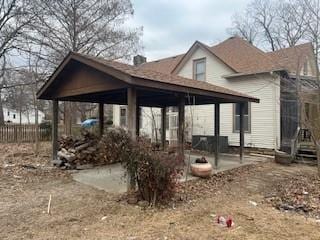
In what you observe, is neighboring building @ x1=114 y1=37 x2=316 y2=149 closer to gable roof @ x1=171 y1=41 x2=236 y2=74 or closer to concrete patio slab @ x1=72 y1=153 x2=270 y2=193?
gable roof @ x1=171 y1=41 x2=236 y2=74

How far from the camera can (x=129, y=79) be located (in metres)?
7.11

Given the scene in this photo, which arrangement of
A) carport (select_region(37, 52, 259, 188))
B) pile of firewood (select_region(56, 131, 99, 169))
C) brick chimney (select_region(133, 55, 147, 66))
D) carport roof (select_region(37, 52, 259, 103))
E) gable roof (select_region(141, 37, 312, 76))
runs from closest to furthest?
1. carport roof (select_region(37, 52, 259, 103))
2. carport (select_region(37, 52, 259, 188))
3. pile of firewood (select_region(56, 131, 99, 169))
4. gable roof (select_region(141, 37, 312, 76))
5. brick chimney (select_region(133, 55, 147, 66))

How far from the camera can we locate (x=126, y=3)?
25875mm

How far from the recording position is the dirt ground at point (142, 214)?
491 centimetres

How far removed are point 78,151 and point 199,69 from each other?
930cm

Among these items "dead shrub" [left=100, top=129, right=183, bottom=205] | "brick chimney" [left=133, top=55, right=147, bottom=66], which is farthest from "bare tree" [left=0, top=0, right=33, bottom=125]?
"dead shrub" [left=100, top=129, right=183, bottom=205]

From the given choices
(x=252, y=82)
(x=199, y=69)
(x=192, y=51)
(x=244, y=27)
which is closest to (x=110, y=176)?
(x=252, y=82)

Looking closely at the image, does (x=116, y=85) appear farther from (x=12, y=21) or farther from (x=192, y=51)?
(x=12, y=21)

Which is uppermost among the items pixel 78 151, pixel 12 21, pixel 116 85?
pixel 12 21

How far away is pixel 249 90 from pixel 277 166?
475cm

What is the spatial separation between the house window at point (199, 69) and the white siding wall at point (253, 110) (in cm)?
27

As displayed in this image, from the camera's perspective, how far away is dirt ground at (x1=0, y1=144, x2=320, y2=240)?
491 centimetres

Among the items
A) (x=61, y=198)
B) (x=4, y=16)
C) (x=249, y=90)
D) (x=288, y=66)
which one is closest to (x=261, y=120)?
(x=249, y=90)

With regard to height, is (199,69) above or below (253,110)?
Answer: above
